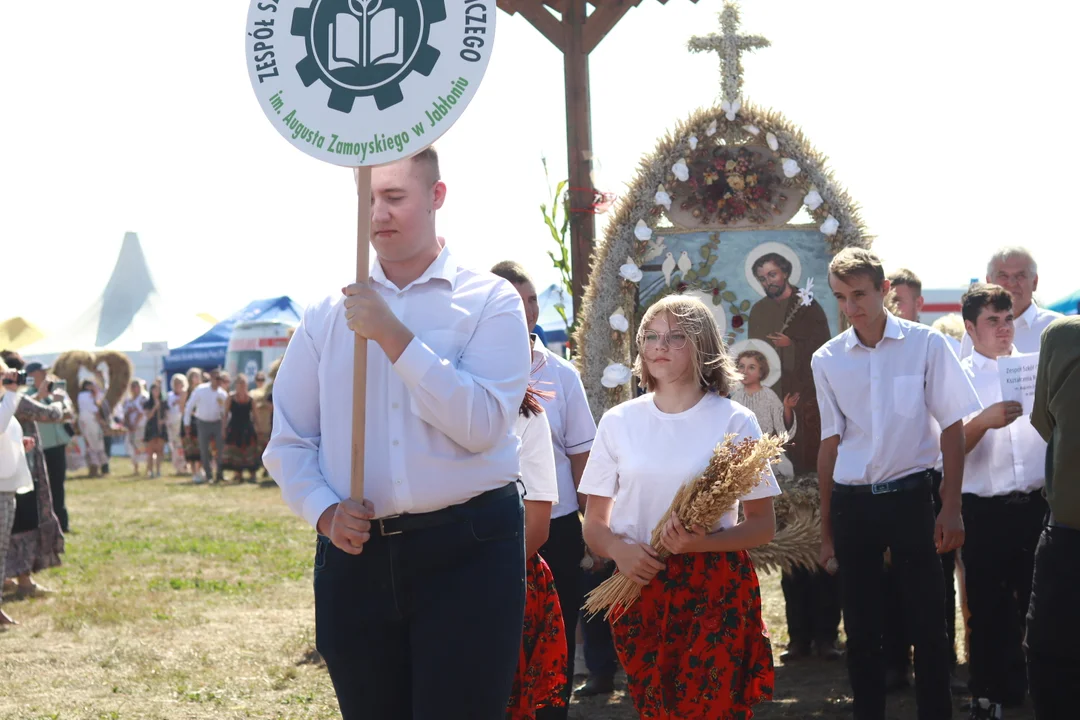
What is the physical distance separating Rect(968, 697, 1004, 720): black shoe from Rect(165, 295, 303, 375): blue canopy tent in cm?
2179

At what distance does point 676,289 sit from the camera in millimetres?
6898

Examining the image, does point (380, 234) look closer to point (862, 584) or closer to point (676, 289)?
point (862, 584)

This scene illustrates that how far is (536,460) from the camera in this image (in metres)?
4.13

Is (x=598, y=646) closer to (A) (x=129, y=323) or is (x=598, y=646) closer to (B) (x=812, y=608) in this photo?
(B) (x=812, y=608)

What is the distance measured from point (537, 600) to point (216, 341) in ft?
79.9

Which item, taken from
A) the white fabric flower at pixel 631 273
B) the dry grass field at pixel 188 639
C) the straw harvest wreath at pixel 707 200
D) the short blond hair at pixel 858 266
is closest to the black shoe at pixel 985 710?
the dry grass field at pixel 188 639

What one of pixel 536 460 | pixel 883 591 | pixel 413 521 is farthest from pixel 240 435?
pixel 413 521

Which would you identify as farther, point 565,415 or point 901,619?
point 901,619

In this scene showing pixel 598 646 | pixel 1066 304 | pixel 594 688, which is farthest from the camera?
pixel 1066 304

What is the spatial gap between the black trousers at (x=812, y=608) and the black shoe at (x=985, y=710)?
1.67 metres

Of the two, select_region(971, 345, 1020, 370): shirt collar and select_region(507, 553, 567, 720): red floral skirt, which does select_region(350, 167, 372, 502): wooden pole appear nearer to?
select_region(507, 553, 567, 720): red floral skirt

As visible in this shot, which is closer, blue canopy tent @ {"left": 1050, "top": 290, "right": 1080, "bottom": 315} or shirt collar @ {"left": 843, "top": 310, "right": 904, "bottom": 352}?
shirt collar @ {"left": 843, "top": 310, "right": 904, "bottom": 352}

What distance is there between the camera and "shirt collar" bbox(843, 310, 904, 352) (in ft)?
16.7

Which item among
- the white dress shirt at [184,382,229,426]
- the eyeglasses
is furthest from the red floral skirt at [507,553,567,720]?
the white dress shirt at [184,382,229,426]
